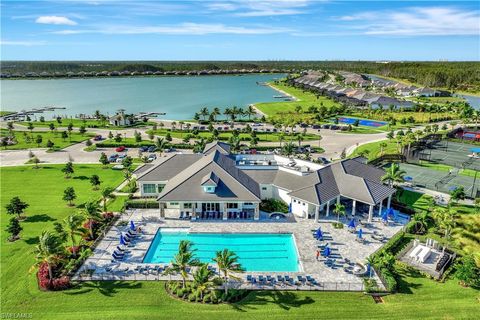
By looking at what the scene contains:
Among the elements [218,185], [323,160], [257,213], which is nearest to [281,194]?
[257,213]

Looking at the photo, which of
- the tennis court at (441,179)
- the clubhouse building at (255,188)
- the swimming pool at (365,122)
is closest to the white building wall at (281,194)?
the clubhouse building at (255,188)

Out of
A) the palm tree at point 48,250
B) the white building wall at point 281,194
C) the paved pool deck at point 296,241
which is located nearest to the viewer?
the palm tree at point 48,250

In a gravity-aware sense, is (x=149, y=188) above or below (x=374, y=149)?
below

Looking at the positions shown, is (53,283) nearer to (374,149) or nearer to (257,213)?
(257,213)

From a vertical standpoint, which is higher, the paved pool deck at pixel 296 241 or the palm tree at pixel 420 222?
the palm tree at pixel 420 222

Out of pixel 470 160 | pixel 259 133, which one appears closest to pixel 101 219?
pixel 259 133

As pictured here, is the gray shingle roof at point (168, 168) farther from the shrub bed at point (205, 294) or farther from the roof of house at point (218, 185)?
the shrub bed at point (205, 294)

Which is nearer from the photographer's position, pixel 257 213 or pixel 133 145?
pixel 257 213

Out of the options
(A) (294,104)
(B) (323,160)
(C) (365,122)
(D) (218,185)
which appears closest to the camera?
(D) (218,185)

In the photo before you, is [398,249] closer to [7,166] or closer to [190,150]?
[190,150]
